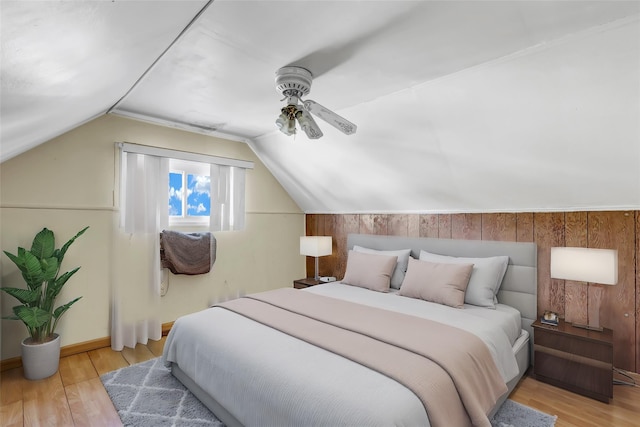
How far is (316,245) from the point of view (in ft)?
13.6

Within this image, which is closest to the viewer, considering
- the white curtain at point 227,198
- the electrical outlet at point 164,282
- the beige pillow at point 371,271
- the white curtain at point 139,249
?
the white curtain at point 139,249

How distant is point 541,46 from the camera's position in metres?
1.71

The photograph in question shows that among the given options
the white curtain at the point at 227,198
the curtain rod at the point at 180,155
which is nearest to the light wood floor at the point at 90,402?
the white curtain at the point at 227,198

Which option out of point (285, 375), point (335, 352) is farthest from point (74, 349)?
point (335, 352)

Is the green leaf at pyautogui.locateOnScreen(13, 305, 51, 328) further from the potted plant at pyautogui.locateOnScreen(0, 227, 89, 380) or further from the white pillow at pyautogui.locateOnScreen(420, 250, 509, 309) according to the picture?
the white pillow at pyautogui.locateOnScreen(420, 250, 509, 309)

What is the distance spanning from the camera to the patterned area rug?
77.2 inches

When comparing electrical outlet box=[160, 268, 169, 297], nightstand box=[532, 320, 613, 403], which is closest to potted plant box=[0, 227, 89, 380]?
electrical outlet box=[160, 268, 169, 297]

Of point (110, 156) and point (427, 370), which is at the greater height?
point (110, 156)

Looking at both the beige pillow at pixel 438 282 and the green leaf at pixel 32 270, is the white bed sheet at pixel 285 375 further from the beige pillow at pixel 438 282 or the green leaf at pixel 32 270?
the green leaf at pixel 32 270

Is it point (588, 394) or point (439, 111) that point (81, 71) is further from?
point (588, 394)

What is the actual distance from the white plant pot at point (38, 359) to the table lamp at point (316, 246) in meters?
2.62

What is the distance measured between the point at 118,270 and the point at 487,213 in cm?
362

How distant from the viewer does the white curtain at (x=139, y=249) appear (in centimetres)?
308

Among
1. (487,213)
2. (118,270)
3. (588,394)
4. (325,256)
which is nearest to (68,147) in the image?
(118,270)
